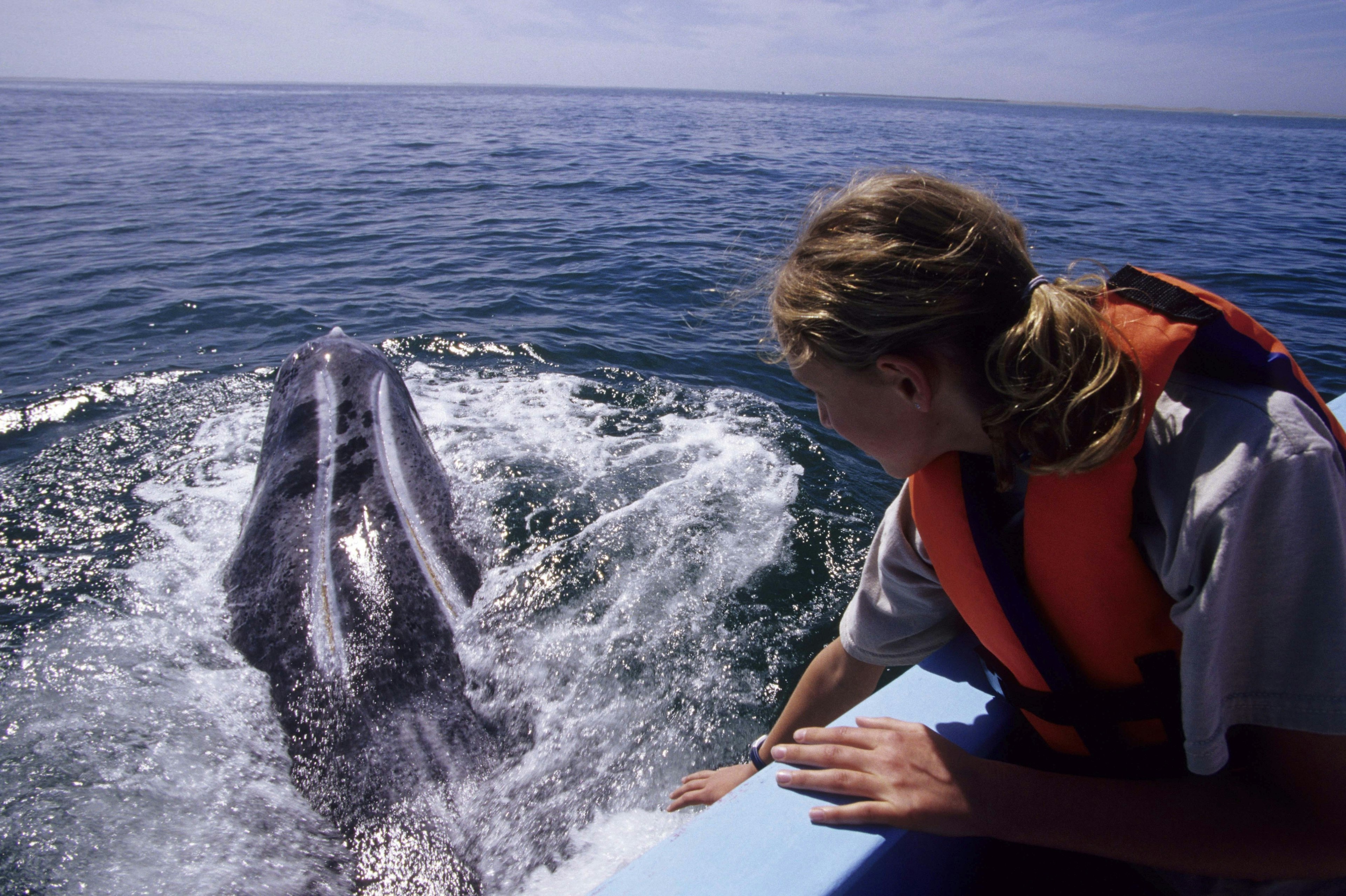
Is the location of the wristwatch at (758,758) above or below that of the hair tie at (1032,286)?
below

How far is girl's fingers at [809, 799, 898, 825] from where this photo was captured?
1.50 m

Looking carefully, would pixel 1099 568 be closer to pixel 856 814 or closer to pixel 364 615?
pixel 856 814

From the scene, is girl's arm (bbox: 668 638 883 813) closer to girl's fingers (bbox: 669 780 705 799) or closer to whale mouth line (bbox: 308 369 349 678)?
girl's fingers (bbox: 669 780 705 799)

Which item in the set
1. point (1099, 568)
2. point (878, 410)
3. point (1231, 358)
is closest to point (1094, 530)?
point (1099, 568)

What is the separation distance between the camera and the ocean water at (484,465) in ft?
10.8

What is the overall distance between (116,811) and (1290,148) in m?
55.3

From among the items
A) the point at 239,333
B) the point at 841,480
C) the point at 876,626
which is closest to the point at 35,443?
the point at 239,333

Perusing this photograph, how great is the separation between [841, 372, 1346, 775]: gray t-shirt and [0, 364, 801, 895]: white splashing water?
8.28 feet

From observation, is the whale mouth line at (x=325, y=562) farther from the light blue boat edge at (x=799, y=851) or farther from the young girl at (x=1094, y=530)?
the young girl at (x=1094, y=530)

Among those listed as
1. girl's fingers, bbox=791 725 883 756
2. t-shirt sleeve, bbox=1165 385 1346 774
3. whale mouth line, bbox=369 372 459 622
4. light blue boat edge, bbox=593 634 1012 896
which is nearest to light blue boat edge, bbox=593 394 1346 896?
light blue boat edge, bbox=593 634 1012 896

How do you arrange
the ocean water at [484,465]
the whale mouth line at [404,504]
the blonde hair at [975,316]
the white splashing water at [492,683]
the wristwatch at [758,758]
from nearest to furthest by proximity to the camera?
the blonde hair at [975,316] → the wristwatch at [758,758] → the white splashing water at [492,683] → the ocean water at [484,465] → the whale mouth line at [404,504]

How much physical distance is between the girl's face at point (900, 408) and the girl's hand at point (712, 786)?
1.18 m

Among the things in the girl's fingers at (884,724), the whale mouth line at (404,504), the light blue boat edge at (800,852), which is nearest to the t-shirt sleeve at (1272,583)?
the girl's fingers at (884,724)

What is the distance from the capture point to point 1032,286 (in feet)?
4.74
